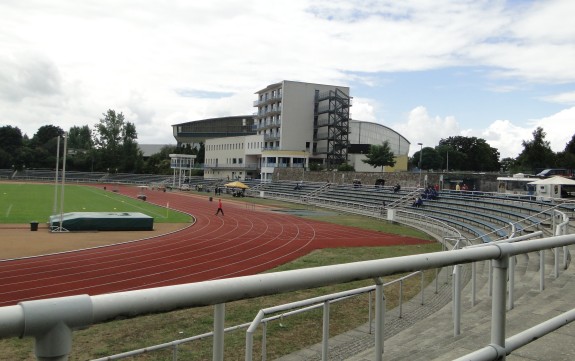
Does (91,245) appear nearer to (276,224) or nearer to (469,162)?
(276,224)

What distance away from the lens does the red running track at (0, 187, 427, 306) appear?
51.0 feet

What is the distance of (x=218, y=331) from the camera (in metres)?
1.83

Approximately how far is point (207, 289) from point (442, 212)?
119 ft

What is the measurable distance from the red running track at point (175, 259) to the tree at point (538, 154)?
3995cm

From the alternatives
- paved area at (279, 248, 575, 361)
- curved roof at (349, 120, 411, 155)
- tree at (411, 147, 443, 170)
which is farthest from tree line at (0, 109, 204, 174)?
paved area at (279, 248, 575, 361)

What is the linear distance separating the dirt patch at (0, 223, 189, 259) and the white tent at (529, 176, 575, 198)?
2518 centimetres

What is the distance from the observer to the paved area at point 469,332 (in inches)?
143

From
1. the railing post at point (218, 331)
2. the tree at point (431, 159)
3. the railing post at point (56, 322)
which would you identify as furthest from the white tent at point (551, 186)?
the tree at point (431, 159)

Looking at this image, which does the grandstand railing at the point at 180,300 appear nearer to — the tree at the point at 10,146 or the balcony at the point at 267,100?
the balcony at the point at 267,100

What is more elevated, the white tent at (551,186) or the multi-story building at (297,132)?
the multi-story building at (297,132)

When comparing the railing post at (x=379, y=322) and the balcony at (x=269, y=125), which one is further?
the balcony at (x=269, y=125)

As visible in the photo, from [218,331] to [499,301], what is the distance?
165 cm

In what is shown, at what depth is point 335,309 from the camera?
9.82 m

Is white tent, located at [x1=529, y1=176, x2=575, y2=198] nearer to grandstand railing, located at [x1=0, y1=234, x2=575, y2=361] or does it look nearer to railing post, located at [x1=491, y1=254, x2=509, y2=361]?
railing post, located at [x1=491, y1=254, x2=509, y2=361]
